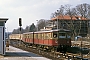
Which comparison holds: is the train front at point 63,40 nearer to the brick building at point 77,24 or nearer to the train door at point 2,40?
the train door at point 2,40

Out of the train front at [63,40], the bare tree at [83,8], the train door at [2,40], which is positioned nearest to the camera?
the train door at [2,40]

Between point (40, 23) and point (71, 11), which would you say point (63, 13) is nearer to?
point (71, 11)

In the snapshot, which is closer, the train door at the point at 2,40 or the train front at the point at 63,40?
the train door at the point at 2,40

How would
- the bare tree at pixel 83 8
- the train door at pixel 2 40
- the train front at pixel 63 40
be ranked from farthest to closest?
1. the bare tree at pixel 83 8
2. the train front at pixel 63 40
3. the train door at pixel 2 40

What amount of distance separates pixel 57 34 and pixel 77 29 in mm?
72719

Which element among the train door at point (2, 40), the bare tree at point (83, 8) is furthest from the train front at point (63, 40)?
the bare tree at point (83, 8)

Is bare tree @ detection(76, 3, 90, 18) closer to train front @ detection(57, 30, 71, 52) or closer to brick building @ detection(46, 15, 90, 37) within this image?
brick building @ detection(46, 15, 90, 37)

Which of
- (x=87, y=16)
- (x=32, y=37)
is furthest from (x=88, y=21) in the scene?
(x=32, y=37)

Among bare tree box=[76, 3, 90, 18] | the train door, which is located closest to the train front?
the train door

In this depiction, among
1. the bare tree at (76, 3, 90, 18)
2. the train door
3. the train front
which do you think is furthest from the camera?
A: the bare tree at (76, 3, 90, 18)

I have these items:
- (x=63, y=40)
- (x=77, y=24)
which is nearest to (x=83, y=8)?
(x=77, y=24)

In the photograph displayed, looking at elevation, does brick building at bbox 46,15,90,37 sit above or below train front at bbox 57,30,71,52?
above

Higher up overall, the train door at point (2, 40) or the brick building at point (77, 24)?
the brick building at point (77, 24)

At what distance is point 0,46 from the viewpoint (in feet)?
98.3
